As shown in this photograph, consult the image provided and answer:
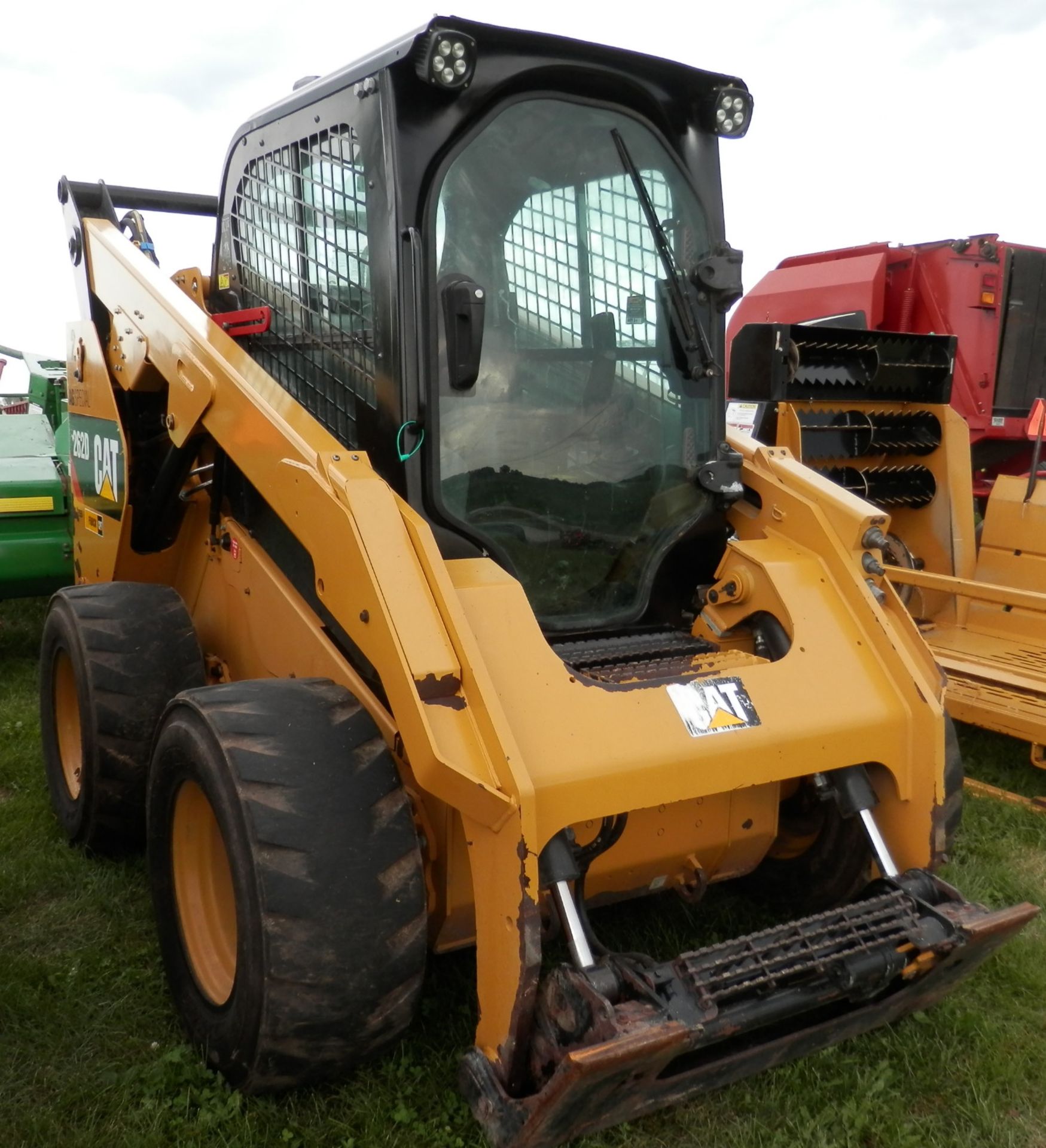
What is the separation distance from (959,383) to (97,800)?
5914 mm

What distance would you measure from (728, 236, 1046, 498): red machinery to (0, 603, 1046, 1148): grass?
15.0 ft

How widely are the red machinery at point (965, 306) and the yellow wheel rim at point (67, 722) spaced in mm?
5018

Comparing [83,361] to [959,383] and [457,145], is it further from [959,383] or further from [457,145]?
[959,383]

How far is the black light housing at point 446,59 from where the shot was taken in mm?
2424

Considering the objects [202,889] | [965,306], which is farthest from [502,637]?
[965,306]

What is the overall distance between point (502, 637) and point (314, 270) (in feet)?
4.00

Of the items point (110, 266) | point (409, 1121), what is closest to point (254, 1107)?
point (409, 1121)

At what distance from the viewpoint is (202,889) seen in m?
2.67

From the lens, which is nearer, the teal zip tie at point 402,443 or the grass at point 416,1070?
the grass at point 416,1070

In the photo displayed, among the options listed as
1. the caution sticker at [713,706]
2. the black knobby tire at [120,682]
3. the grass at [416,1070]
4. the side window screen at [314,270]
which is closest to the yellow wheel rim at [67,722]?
the black knobby tire at [120,682]

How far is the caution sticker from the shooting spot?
2.40 m

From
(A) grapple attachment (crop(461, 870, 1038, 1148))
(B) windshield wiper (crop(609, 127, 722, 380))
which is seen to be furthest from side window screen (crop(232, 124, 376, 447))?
(A) grapple attachment (crop(461, 870, 1038, 1148))

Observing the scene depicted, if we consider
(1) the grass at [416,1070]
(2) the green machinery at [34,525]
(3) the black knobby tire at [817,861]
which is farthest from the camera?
(2) the green machinery at [34,525]

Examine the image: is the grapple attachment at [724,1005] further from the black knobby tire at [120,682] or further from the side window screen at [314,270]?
the black knobby tire at [120,682]
